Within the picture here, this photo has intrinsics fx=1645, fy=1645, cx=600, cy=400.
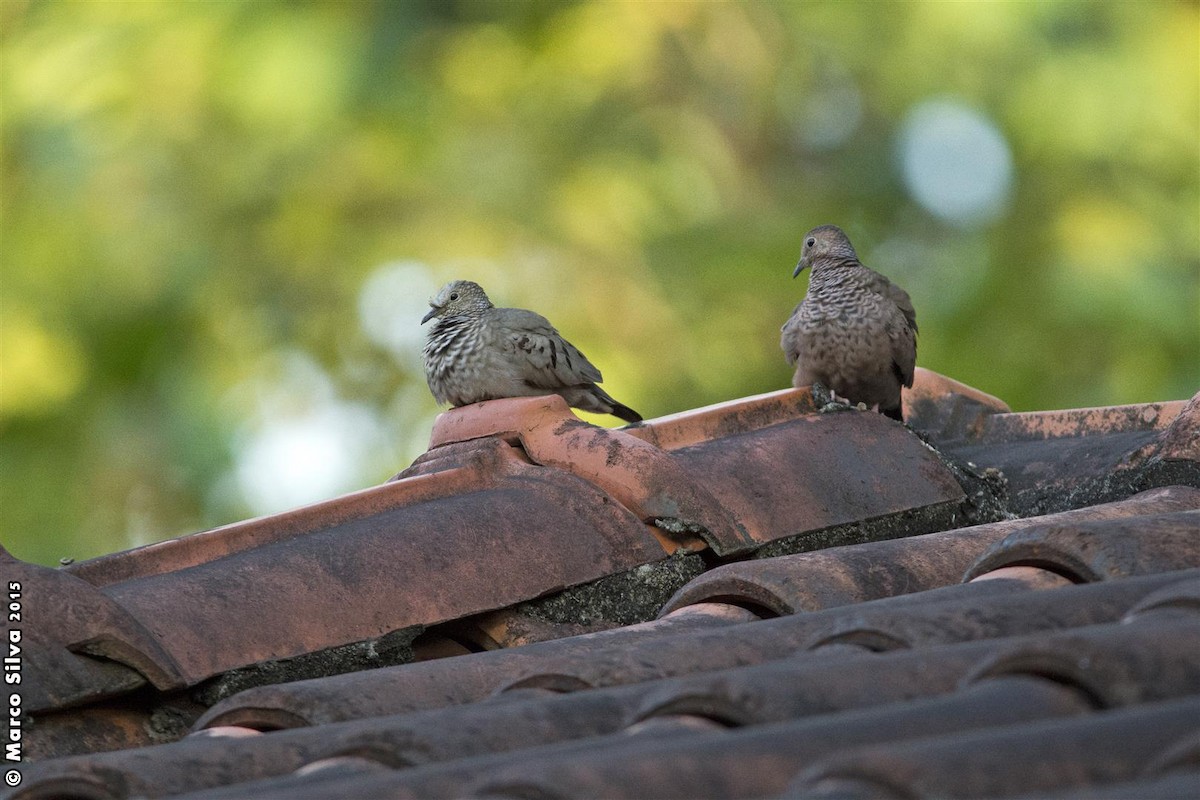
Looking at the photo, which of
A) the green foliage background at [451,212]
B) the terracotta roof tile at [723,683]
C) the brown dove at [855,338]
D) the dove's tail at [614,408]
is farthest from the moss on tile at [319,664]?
the green foliage background at [451,212]

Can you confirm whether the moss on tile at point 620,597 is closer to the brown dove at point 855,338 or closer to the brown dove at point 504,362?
the brown dove at point 504,362

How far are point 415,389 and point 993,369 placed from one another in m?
4.22

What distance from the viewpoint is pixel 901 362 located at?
16.7 feet

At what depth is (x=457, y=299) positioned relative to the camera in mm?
5352

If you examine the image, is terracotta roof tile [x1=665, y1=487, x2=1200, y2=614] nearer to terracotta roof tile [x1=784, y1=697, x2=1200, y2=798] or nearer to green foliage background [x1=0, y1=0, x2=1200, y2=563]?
terracotta roof tile [x1=784, y1=697, x2=1200, y2=798]

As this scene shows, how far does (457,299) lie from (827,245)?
128 centimetres

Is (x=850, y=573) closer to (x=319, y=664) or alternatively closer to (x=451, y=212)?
(x=319, y=664)

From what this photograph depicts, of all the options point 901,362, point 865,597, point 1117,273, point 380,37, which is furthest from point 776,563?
point 380,37

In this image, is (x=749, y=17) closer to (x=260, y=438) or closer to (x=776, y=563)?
(x=260, y=438)

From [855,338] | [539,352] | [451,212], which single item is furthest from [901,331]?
[451,212]

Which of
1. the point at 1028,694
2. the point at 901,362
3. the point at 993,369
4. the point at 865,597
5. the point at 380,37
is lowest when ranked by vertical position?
the point at 1028,694

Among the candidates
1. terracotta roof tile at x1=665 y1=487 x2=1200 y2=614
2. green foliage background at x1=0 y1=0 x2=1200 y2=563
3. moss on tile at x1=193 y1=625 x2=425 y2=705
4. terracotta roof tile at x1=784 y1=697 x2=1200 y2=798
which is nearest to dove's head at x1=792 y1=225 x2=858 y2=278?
terracotta roof tile at x1=665 y1=487 x2=1200 y2=614

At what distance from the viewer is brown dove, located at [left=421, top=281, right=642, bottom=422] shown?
15.3 ft

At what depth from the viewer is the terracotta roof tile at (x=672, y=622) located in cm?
155
